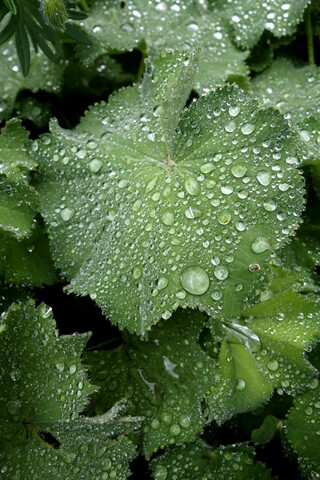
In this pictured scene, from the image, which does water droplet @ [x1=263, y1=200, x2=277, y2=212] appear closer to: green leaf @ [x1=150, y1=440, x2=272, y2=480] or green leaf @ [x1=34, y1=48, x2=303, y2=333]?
green leaf @ [x1=34, y1=48, x2=303, y2=333]

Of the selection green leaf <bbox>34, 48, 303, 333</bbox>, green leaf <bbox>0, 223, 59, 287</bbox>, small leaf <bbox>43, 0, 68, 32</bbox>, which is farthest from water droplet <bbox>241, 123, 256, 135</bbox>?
green leaf <bbox>0, 223, 59, 287</bbox>

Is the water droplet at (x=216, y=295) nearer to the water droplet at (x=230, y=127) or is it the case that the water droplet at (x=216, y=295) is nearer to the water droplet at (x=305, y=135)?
the water droplet at (x=230, y=127)

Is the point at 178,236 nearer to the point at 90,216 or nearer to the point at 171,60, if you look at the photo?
the point at 90,216

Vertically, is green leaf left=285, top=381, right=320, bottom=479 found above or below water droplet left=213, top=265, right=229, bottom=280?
below

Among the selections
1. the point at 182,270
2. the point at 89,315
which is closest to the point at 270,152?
the point at 182,270

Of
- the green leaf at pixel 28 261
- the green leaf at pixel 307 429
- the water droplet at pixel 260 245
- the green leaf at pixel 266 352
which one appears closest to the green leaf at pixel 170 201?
the water droplet at pixel 260 245

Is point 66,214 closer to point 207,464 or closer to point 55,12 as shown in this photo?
point 55,12
